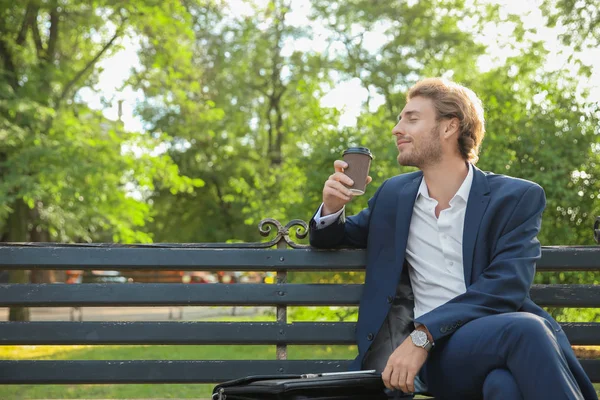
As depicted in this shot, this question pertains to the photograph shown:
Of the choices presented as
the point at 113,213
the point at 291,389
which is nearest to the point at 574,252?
the point at 291,389

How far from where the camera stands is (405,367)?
2.87m

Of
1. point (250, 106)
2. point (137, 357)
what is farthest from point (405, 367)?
point (250, 106)

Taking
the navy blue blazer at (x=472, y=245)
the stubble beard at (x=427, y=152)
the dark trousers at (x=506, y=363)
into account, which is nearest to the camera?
the dark trousers at (x=506, y=363)

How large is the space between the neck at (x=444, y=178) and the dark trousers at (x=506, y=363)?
75 centimetres

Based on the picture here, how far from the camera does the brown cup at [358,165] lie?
125 inches

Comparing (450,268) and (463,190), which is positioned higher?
(463,190)

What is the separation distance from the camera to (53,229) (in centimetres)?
1803

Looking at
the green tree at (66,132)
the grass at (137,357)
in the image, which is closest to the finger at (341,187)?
the grass at (137,357)

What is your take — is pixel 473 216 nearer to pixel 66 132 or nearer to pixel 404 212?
pixel 404 212

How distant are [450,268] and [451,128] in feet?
2.11

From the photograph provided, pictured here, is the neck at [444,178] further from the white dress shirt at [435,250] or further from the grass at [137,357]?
the grass at [137,357]

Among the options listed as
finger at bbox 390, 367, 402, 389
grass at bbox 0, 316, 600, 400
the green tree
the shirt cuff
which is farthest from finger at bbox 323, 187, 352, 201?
the green tree

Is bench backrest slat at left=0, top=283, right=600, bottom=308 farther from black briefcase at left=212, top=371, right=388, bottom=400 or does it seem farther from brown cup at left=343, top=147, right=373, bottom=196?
black briefcase at left=212, top=371, right=388, bottom=400

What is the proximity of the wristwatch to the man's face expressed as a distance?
2.81 ft
